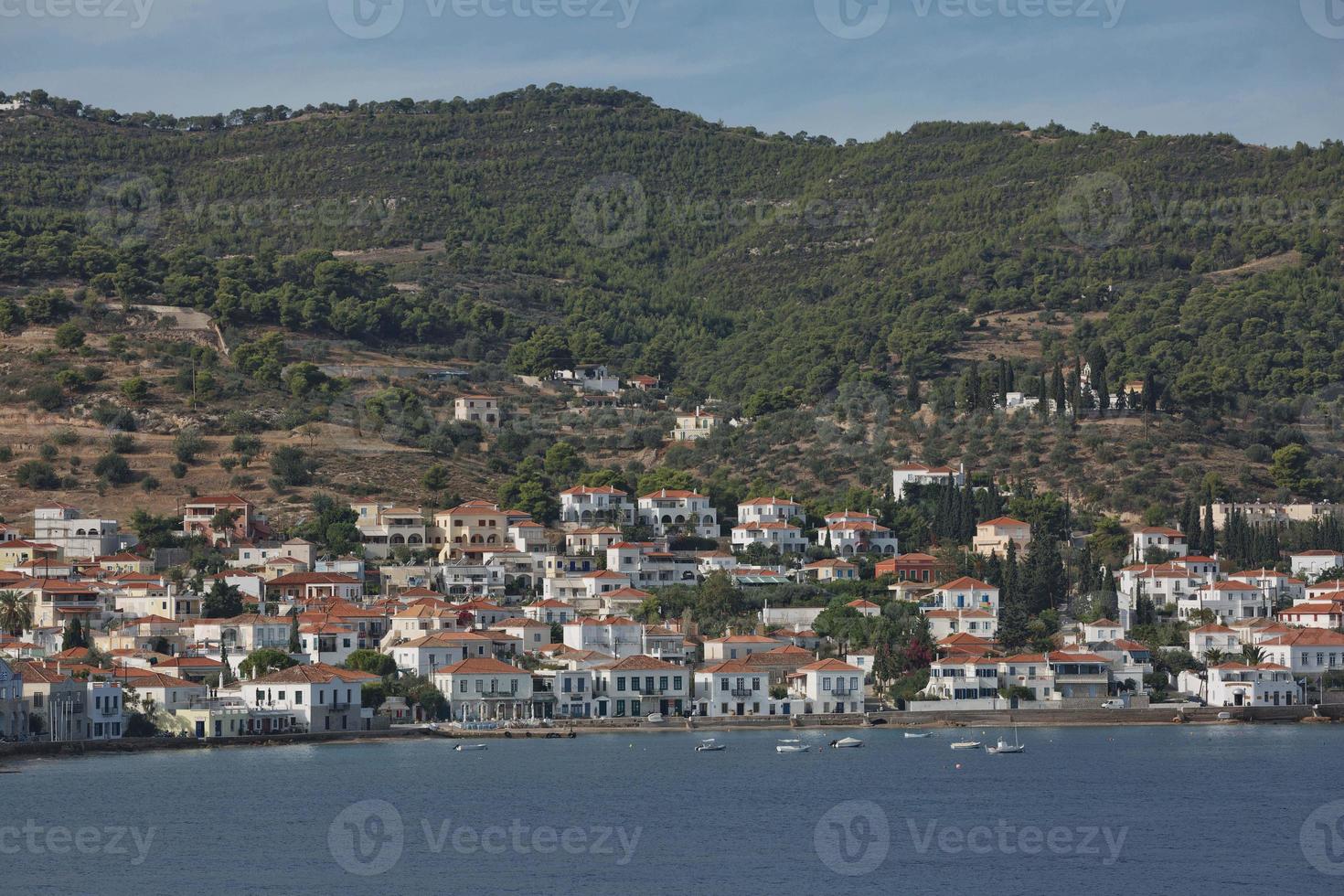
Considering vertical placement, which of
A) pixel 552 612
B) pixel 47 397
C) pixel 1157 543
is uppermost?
pixel 47 397

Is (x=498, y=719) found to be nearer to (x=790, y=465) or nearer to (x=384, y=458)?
(x=384, y=458)

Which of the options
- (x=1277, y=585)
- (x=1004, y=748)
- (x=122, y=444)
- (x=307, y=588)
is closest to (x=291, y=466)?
(x=122, y=444)

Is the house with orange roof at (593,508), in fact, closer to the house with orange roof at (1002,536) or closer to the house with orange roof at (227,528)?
the house with orange roof at (227,528)

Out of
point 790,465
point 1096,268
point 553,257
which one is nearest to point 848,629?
point 790,465

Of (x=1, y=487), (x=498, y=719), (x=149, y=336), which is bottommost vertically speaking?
(x=498, y=719)

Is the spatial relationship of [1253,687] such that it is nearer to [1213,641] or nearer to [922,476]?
[1213,641]

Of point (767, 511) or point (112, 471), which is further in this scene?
point (112, 471)

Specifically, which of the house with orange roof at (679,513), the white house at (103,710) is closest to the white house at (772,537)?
the house with orange roof at (679,513)
